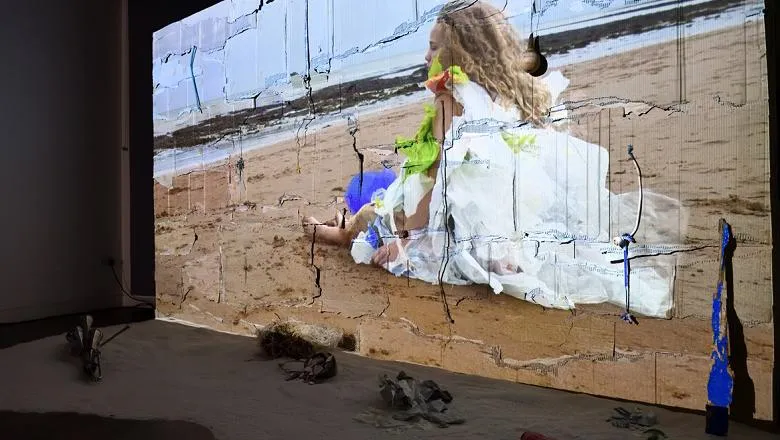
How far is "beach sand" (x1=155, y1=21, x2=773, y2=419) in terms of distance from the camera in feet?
5.20

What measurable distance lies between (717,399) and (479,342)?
80 centimetres

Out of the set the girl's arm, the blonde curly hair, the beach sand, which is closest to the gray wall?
the beach sand

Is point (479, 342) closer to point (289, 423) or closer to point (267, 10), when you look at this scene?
point (289, 423)

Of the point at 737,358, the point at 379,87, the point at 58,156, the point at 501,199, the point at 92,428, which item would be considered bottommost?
the point at 92,428

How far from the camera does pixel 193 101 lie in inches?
137

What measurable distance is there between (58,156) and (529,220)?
149 inches

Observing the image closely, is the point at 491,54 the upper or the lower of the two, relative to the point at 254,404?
upper

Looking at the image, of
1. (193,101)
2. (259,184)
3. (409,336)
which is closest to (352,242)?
(409,336)

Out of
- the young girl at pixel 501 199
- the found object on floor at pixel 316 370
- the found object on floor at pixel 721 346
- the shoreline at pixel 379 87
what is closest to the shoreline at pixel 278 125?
the shoreline at pixel 379 87

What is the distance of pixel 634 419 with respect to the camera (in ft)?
5.32

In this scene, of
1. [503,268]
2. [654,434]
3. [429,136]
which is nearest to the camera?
[654,434]

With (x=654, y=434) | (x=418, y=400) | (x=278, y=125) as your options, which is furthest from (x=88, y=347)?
(x=654, y=434)

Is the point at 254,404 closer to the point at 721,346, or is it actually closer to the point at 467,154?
the point at 467,154

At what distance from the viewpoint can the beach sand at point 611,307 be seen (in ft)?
5.20
